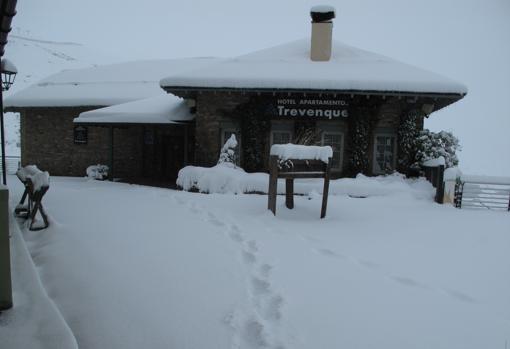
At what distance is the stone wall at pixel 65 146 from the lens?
14.8 metres

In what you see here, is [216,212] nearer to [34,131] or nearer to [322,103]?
[322,103]

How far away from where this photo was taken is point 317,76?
10445 mm

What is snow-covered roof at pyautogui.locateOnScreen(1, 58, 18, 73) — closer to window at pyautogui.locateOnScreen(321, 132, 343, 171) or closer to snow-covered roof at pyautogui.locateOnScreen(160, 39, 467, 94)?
snow-covered roof at pyautogui.locateOnScreen(160, 39, 467, 94)

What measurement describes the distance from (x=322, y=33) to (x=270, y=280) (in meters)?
10.9

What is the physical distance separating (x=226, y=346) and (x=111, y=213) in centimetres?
440

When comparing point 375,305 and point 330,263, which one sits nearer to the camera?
point 375,305

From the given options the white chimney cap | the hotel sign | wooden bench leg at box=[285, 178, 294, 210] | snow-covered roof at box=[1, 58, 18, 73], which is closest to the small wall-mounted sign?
snow-covered roof at box=[1, 58, 18, 73]

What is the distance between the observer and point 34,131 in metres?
15.4

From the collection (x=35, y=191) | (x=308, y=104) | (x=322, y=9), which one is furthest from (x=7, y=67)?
(x=322, y=9)

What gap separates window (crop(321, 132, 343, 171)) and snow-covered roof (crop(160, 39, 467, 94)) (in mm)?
1930

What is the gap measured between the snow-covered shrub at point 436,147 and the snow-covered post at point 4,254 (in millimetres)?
11054

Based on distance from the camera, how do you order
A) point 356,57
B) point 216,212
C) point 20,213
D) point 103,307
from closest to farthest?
point 103,307
point 20,213
point 216,212
point 356,57

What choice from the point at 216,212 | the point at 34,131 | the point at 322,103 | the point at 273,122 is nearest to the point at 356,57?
the point at 322,103

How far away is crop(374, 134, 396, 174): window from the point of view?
11445 mm
